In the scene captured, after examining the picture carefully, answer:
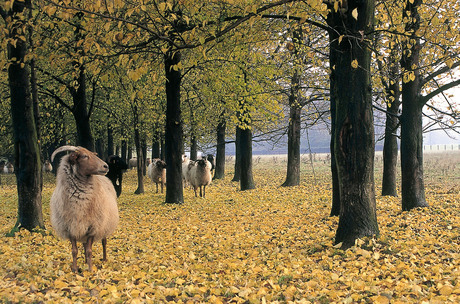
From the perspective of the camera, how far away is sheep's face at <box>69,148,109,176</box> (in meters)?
6.83

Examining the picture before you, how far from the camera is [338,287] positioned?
5.55 metres

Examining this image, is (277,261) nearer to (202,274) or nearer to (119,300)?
(202,274)

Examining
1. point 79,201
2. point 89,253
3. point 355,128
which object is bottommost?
point 89,253

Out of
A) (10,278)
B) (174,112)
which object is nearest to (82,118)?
(174,112)

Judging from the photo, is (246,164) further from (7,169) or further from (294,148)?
(7,169)

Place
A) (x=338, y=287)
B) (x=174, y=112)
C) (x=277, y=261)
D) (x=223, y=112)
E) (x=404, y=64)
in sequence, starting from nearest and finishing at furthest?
1. (x=338, y=287)
2. (x=277, y=261)
3. (x=404, y=64)
4. (x=174, y=112)
5. (x=223, y=112)

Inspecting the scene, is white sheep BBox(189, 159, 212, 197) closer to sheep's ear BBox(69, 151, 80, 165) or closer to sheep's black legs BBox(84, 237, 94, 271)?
sheep's black legs BBox(84, 237, 94, 271)

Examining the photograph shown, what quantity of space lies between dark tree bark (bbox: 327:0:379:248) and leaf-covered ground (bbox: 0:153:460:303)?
1.81ft

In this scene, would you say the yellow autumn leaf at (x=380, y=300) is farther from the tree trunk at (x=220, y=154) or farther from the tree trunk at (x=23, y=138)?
the tree trunk at (x=220, y=154)

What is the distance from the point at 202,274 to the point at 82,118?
11953 millimetres

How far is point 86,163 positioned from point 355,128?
5.44 meters

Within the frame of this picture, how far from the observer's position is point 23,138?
9703 millimetres

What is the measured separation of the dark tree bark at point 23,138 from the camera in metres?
9.73

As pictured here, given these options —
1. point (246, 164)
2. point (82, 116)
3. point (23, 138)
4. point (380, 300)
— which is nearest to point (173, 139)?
point (82, 116)
